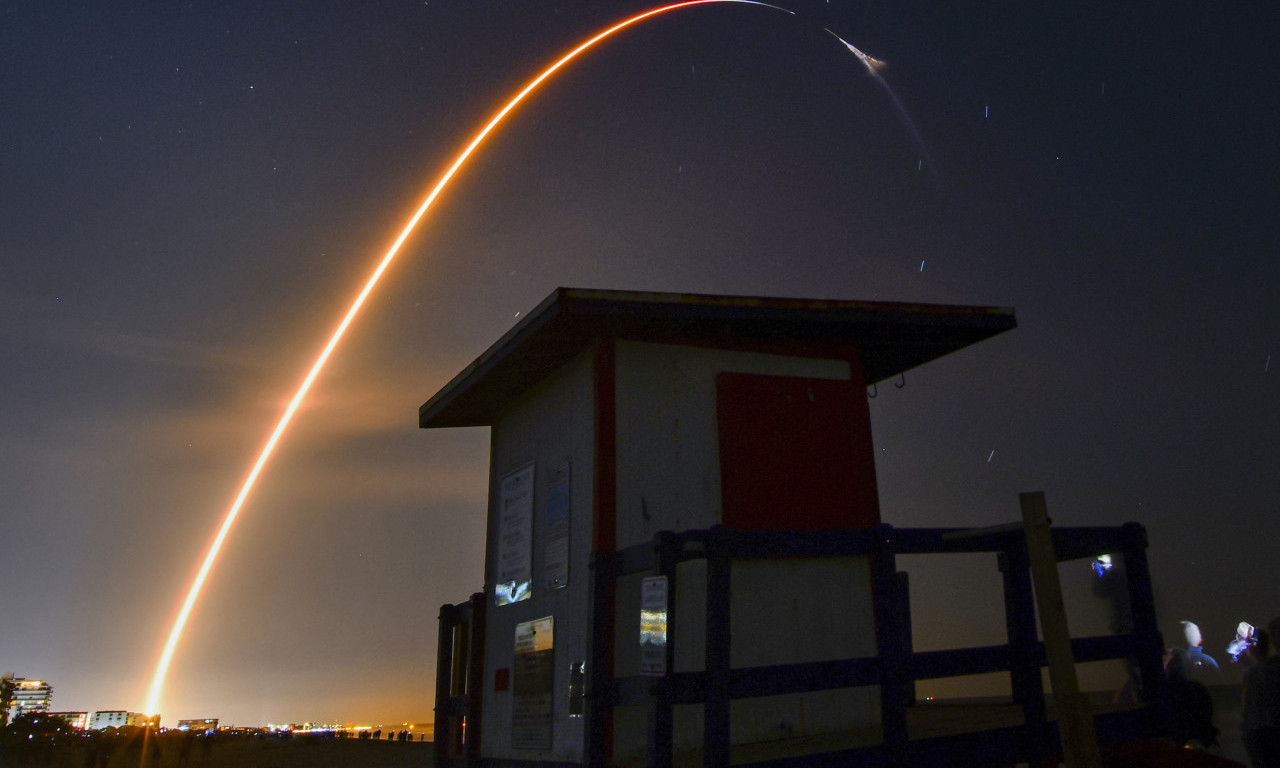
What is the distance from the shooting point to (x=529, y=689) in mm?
8602

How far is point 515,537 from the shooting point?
945 centimetres

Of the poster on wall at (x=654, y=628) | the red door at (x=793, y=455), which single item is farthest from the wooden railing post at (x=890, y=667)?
the red door at (x=793, y=455)

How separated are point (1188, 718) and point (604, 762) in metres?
4.21

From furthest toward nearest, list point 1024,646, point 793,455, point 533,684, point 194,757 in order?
point 194,757, point 533,684, point 793,455, point 1024,646

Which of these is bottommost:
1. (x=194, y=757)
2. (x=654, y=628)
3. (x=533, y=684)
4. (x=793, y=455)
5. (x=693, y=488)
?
(x=194, y=757)

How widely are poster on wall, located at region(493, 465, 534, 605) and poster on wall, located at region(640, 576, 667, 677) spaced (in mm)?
4071

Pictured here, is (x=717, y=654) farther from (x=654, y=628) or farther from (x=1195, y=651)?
(x=1195, y=651)

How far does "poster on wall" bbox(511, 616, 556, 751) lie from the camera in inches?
325

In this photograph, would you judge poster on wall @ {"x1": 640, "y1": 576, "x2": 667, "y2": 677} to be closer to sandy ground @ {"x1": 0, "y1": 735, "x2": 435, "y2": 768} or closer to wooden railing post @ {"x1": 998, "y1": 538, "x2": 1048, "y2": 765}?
wooden railing post @ {"x1": 998, "y1": 538, "x2": 1048, "y2": 765}

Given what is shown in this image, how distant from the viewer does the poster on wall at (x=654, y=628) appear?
4.97m

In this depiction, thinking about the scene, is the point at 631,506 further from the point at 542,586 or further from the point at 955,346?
the point at 955,346

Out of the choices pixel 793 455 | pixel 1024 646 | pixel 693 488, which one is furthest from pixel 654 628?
pixel 793 455

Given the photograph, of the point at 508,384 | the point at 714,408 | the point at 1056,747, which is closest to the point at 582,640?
the point at 714,408

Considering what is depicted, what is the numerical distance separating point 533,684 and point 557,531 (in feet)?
4.51
